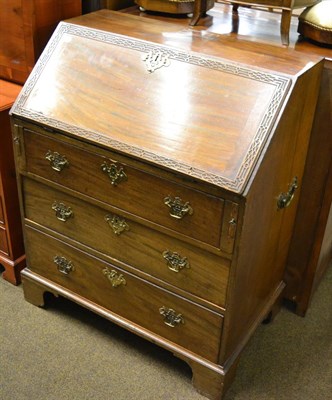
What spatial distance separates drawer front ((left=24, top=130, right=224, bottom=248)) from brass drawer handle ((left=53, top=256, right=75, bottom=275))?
307 millimetres

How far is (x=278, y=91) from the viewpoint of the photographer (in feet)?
4.55

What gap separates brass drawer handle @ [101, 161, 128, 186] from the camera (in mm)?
1521

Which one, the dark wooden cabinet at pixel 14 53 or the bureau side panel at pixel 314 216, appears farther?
the dark wooden cabinet at pixel 14 53

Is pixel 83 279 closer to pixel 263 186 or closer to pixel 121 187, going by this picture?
pixel 121 187

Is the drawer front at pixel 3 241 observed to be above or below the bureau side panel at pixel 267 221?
below

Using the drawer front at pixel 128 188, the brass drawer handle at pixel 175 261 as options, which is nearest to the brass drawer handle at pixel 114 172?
the drawer front at pixel 128 188

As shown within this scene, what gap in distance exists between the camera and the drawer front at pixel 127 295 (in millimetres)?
1626

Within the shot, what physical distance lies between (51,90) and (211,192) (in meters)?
0.61

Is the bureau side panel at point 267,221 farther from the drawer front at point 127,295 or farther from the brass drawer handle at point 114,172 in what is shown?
the brass drawer handle at point 114,172

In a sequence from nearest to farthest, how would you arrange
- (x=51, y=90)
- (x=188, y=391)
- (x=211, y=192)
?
(x=211, y=192) → (x=51, y=90) → (x=188, y=391)

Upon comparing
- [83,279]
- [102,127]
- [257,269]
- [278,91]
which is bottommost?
[83,279]

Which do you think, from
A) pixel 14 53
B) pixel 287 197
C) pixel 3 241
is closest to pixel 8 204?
pixel 3 241

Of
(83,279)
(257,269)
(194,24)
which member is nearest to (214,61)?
(194,24)

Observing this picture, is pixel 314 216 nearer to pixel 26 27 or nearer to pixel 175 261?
pixel 175 261
